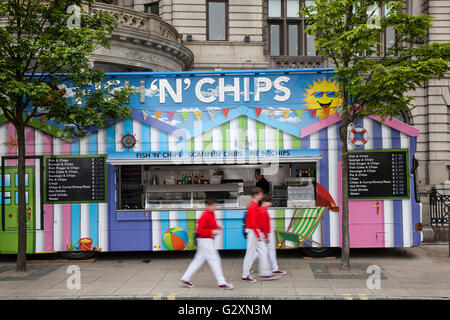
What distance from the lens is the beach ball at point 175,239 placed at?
996cm

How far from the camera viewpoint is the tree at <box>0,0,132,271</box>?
855 centimetres

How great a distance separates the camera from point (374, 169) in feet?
32.2

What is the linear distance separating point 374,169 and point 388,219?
1.24 m

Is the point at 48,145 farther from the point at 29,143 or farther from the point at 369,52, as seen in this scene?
the point at 369,52

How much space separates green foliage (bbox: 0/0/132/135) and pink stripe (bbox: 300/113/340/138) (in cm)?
418

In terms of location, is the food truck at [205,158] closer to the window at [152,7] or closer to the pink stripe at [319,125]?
the pink stripe at [319,125]

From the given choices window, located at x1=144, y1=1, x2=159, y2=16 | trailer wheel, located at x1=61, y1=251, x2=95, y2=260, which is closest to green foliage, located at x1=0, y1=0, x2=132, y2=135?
trailer wheel, located at x1=61, y1=251, x2=95, y2=260

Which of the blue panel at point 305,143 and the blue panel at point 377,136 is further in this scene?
the blue panel at point 305,143

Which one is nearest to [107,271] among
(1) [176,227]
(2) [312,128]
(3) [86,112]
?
(1) [176,227]

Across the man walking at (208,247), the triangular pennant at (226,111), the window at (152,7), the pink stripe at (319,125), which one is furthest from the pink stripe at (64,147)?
the window at (152,7)

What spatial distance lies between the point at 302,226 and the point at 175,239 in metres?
3.06

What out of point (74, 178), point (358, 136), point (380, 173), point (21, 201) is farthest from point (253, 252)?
point (21, 201)

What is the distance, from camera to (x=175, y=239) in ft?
32.7

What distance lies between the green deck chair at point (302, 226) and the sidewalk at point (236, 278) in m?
0.50
